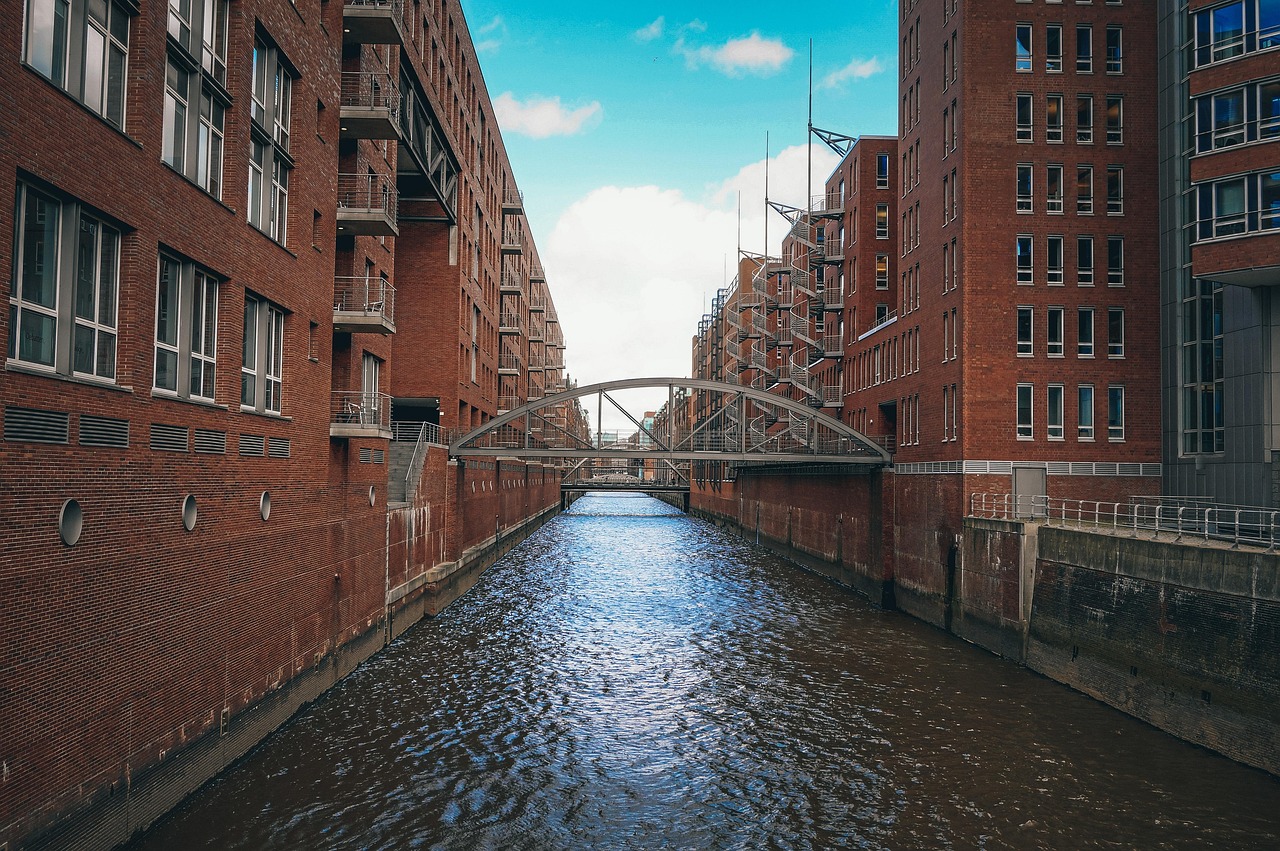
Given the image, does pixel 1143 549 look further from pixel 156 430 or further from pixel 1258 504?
pixel 156 430

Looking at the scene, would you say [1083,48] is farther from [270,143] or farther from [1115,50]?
[270,143]

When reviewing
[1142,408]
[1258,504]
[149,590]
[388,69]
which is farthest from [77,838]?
[1142,408]

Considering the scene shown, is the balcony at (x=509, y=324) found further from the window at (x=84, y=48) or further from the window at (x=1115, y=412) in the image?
the window at (x=84, y=48)

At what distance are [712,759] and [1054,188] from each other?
2098cm

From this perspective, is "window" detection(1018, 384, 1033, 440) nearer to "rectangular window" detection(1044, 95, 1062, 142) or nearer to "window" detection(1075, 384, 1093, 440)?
"window" detection(1075, 384, 1093, 440)

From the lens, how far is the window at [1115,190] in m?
26.0

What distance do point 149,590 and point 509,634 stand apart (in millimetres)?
14744

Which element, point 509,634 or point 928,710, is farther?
point 509,634

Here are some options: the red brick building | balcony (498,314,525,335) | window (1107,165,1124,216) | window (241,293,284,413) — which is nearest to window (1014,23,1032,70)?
window (1107,165,1124,216)

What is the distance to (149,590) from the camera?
35.2ft

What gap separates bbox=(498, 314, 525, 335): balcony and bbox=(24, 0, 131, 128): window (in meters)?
35.5

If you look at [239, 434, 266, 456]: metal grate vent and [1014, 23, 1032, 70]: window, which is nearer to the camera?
[239, 434, 266, 456]: metal grate vent

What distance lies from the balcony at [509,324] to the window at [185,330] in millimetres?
32926

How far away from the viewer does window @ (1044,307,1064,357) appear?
25.8m
